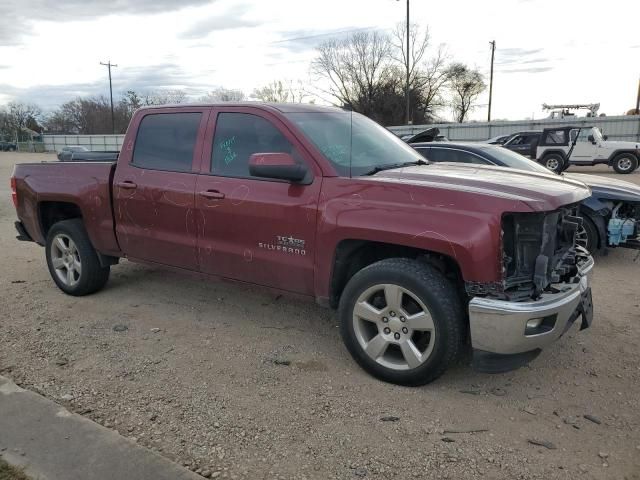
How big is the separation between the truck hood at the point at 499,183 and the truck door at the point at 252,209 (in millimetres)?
618

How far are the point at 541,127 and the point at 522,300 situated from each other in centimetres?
2987

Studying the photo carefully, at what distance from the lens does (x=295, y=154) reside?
3.83 m

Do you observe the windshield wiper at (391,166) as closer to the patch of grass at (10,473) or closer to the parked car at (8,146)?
the patch of grass at (10,473)

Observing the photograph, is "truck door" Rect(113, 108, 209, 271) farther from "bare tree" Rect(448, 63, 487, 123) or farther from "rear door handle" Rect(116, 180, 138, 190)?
"bare tree" Rect(448, 63, 487, 123)

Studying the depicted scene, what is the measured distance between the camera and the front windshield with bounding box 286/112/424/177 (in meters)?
3.83

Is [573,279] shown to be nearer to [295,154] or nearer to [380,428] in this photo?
[380,428]

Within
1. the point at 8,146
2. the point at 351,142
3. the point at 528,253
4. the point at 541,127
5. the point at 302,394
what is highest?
the point at 541,127

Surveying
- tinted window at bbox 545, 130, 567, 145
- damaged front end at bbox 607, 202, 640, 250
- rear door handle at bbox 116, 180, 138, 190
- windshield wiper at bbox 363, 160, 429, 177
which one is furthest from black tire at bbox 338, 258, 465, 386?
tinted window at bbox 545, 130, 567, 145

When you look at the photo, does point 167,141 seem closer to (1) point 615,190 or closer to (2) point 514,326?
(2) point 514,326

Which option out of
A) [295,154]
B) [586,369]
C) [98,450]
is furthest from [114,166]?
[586,369]

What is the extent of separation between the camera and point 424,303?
326 centimetres

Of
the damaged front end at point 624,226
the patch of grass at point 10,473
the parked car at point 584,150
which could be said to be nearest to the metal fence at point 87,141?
the parked car at point 584,150

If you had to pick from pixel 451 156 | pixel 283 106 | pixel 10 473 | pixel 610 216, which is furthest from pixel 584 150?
pixel 10 473

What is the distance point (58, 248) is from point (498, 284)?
4.39 metres
